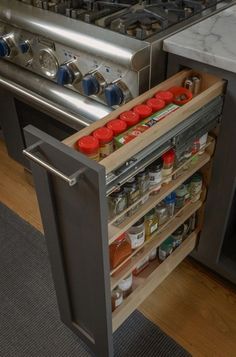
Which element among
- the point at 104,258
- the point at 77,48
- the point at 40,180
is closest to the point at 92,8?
the point at 77,48

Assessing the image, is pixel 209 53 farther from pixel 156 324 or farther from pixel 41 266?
pixel 41 266

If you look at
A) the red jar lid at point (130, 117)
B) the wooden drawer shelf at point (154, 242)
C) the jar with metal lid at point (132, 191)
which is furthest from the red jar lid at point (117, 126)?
the wooden drawer shelf at point (154, 242)

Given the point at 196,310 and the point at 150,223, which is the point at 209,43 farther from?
the point at 196,310

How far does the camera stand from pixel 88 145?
0.70 meters

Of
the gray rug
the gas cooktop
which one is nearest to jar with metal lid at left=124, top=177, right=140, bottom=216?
the gas cooktop

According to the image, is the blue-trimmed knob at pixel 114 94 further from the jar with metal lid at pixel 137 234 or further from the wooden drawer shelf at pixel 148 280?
the wooden drawer shelf at pixel 148 280

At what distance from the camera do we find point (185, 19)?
1.00m

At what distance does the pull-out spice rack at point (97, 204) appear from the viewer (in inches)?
26.2

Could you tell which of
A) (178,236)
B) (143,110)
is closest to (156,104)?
(143,110)

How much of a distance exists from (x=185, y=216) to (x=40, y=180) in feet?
1.59

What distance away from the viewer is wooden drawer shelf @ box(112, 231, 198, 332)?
39.0 inches

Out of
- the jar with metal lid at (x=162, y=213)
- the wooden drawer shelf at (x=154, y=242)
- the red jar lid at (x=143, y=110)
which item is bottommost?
the wooden drawer shelf at (x=154, y=242)

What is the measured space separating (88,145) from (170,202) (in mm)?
402

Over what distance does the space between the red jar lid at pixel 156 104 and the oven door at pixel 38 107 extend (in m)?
0.19
